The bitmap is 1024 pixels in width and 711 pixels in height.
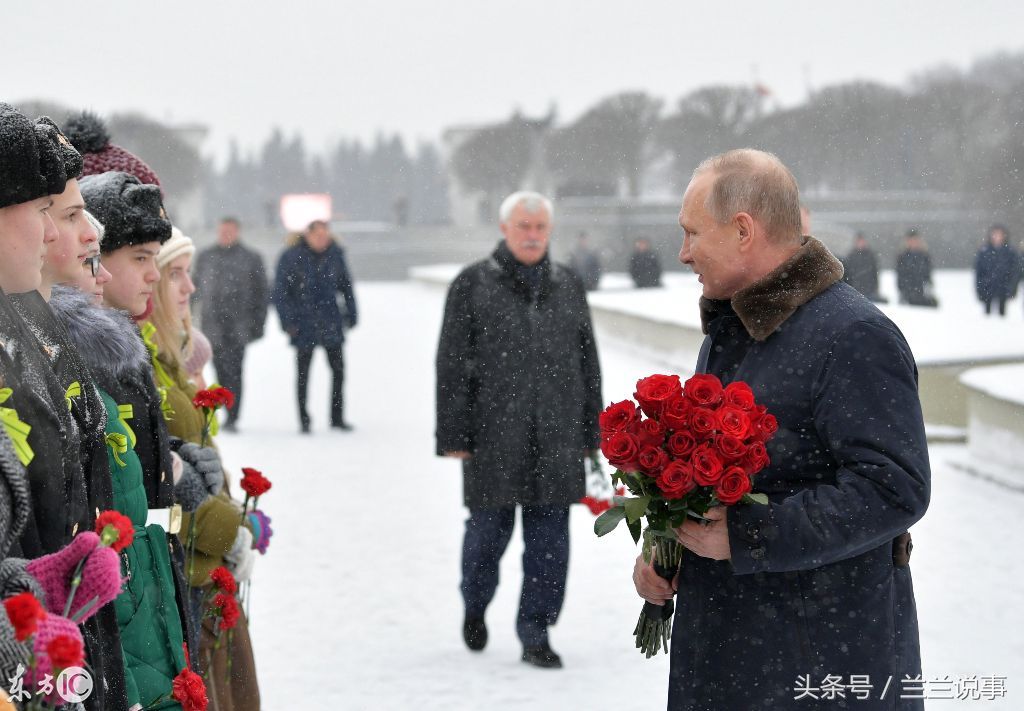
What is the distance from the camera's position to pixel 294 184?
313 ft

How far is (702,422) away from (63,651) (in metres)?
1.13

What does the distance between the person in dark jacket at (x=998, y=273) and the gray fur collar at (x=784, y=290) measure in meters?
20.3

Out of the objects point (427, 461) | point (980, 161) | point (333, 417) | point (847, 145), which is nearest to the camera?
point (427, 461)

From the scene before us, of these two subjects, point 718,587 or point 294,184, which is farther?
point 294,184

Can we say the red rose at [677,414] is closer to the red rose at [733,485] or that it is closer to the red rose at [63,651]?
the red rose at [733,485]

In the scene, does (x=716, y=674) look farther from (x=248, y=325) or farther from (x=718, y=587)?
(x=248, y=325)

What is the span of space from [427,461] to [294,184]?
290 feet

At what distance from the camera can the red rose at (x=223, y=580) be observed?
329cm

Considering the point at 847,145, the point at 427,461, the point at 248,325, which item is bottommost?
the point at 427,461

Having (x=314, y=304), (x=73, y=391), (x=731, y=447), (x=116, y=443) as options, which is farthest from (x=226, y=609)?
(x=314, y=304)

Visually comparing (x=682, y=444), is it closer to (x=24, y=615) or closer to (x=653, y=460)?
(x=653, y=460)

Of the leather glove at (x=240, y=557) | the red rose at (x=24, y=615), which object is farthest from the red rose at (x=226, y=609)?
the red rose at (x=24, y=615)

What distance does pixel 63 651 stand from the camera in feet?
5.08

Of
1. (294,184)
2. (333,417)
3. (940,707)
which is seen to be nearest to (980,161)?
(333,417)
